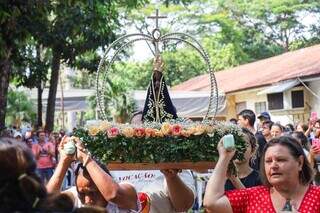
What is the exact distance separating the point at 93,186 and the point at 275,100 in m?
18.0

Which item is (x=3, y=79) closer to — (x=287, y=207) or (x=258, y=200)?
(x=258, y=200)

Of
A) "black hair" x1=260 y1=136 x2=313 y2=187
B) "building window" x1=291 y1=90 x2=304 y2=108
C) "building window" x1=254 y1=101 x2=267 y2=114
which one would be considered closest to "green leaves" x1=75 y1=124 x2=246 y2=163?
"black hair" x1=260 y1=136 x2=313 y2=187

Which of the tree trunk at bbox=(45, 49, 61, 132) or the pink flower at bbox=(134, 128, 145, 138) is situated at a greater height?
the tree trunk at bbox=(45, 49, 61, 132)

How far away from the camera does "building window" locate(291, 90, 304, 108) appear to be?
20.3 metres

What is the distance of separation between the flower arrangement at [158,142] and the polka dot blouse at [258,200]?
77 centimetres

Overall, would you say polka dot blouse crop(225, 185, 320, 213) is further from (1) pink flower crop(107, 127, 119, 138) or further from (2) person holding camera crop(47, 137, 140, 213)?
(1) pink flower crop(107, 127, 119, 138)

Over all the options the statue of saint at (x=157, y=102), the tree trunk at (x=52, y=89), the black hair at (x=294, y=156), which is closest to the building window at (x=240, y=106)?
the tree trunk at (x=52, y=89)

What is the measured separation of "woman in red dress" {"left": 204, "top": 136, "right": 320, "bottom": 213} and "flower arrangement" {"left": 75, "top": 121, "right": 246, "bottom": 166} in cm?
73

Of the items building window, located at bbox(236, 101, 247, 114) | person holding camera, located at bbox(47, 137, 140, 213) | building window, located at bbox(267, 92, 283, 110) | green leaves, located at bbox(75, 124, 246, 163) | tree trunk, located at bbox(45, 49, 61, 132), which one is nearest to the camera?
person holding camera, located at bbox(47, 137, 140, 213)

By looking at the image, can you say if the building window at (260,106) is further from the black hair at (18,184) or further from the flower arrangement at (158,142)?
the black hair at (18,184)

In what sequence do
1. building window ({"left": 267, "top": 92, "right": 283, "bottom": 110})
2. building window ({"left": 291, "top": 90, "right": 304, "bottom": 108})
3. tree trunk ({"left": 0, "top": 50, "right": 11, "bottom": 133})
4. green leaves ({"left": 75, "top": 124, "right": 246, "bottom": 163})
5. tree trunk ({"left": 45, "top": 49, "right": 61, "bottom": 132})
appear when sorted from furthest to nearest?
1. building window ({"left": 267, "top": 92, "right": 283, "bottom": 110})
2. tree trunk ({"left": 45, "top": 49, "right": 61, "bottom": 132})
3. building window ({"left": 291, "top": 90, "right": 304, "bottom": 108})
4. tree trunk ({"left": 0, "top": 50, "right": 11, "bottom": 133})
5. green leaves ({"left": 75, "top": 124, "right": 246, "bottom": 163})

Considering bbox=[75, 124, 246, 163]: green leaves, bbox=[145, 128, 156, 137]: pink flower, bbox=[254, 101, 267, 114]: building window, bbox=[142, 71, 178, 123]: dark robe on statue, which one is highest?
bbox=[254, 101, 267, 114]: building window

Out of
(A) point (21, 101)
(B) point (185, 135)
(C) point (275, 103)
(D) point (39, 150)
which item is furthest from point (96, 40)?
(A) point (21, 101)

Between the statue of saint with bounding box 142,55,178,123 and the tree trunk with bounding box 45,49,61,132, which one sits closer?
the statue of saint with bounding box 142,55,178,123
